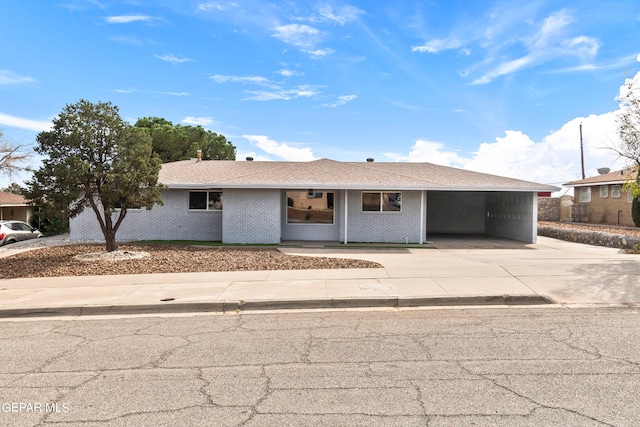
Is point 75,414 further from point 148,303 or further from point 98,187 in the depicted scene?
point 98,187

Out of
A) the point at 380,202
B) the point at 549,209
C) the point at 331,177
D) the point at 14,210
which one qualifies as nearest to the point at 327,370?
the point at 380,202

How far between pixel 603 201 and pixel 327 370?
32.2 metres

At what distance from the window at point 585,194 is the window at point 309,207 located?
23.5 m

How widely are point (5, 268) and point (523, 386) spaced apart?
43.2 feet

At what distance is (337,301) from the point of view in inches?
315

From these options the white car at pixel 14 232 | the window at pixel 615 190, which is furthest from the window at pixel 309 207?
the window at pixel 615 190

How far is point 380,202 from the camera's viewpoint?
18.3 meters

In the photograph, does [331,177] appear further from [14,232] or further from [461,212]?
[14,232]

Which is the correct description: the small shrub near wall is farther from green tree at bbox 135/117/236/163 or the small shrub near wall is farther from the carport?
green tree at bbox 135/117/236/163

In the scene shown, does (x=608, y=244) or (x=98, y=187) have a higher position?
(x=98, y=187)

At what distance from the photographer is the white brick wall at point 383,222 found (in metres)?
18.2

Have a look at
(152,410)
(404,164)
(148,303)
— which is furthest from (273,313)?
(404,164)

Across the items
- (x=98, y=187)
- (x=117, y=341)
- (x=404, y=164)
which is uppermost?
(x=404, y=164)

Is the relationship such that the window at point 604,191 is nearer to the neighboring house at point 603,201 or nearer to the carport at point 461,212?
the neighboring house at point 603,201
